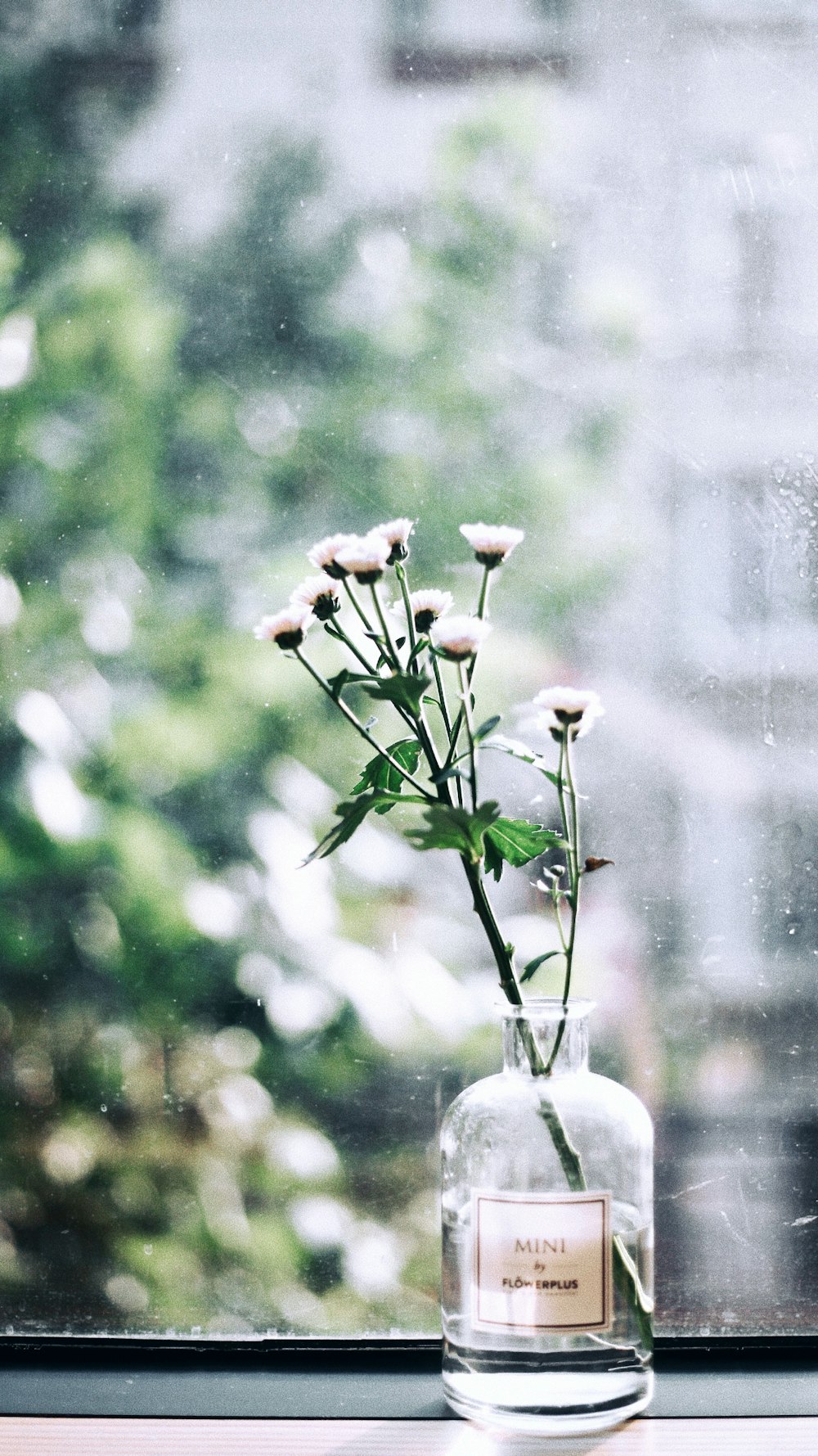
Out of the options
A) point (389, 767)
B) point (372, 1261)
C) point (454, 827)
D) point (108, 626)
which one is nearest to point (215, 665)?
point (108, 626)

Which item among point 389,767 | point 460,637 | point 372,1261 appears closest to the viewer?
point 460,637

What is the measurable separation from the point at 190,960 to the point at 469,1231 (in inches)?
11.8

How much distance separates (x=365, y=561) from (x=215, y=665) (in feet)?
0.97

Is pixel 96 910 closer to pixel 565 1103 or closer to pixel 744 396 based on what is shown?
pixel 565 1103

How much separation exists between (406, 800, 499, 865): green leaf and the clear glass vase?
4.7 inches

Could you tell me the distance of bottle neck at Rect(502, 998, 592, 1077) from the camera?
2.42 ft

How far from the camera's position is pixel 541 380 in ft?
3.06

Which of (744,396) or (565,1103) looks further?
(744,396)

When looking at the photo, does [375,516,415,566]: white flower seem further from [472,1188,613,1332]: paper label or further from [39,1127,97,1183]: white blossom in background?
[39,1127,97,1183]: white blossom in background

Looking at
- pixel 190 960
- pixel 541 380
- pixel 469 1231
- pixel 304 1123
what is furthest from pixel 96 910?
pixel 541 380

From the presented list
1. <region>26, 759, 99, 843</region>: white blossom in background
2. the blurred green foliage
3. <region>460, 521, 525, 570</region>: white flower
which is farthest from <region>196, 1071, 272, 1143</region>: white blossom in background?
<region>460, 521, 525, 570</region>: white flower

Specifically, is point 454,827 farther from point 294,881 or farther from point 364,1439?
point 364,1439

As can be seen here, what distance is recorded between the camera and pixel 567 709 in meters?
0.70

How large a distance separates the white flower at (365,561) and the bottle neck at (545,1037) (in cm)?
27
